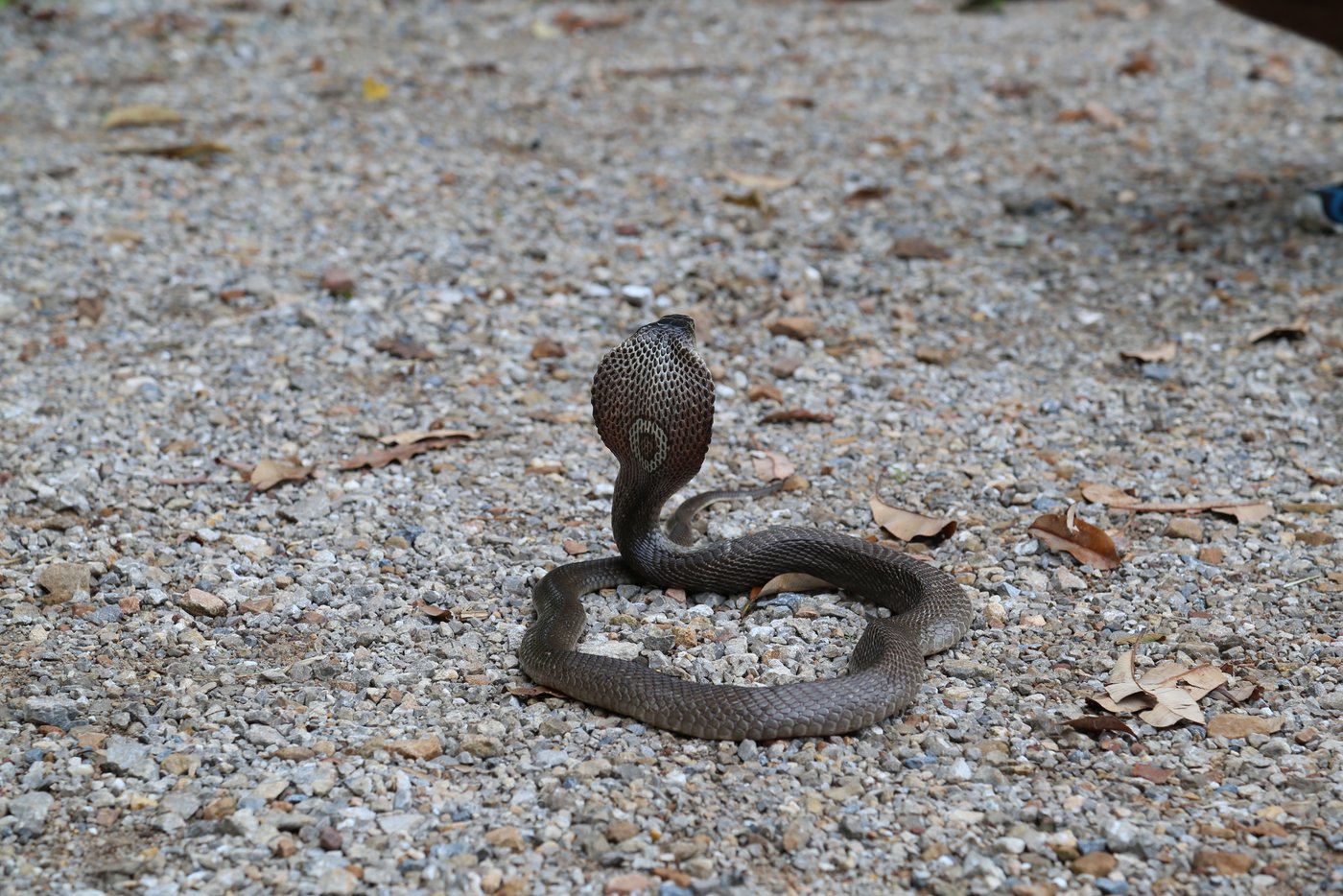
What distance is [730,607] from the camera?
4445 millimetres

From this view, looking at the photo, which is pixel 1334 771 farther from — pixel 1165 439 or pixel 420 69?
pixel 420 69

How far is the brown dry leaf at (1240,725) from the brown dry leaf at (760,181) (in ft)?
15.3

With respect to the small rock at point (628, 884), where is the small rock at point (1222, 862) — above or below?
above

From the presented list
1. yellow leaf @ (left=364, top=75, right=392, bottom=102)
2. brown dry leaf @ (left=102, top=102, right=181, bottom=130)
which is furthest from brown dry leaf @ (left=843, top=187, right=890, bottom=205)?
brown dry leaf @ (left=102, top=102, right=181, bottom=130)

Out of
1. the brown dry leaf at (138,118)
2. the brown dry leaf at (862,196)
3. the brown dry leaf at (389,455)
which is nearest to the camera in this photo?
the brown dry leaf at (389,455)

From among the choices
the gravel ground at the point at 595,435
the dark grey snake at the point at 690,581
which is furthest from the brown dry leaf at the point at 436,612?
the dark grey snake at the point at 690,581

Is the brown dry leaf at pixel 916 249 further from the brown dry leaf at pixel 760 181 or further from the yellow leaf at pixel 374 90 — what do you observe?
the yellow leaf at pixel 374 90

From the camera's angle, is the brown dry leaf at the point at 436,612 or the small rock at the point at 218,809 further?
the brown dry leaf at the point at 436,612

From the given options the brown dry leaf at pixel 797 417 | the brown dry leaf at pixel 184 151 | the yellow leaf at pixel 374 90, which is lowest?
the brown dry leaf at pixel 797 417

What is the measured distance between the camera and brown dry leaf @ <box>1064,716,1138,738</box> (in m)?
3.66

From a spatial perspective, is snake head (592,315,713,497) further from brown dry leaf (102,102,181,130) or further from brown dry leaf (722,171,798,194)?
brown dry leaf (102,102,181,130)

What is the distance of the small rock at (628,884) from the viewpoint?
119 inches

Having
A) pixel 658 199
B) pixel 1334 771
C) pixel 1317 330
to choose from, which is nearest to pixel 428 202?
pixel 658 199

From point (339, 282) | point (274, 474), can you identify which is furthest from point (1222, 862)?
point (339, 282)
